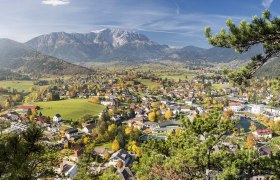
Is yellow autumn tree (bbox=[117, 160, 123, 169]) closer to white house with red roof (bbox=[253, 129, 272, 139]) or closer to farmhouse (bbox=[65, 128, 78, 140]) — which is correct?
farmhouse (bbox=[65, 128, 78, 140])

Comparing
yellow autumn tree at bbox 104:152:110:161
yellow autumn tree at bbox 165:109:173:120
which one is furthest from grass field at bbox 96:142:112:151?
yellow autumn tree at bbox 165:109:173:120

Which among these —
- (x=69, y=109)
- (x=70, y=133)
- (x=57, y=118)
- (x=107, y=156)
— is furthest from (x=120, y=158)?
(x=69, y=109)

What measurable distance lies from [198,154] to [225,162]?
3.92 feet

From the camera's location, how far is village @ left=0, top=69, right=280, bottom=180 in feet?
126

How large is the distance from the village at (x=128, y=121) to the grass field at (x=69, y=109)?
4.67ft

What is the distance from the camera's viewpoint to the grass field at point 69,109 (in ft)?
247

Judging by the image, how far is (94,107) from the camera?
290 ft

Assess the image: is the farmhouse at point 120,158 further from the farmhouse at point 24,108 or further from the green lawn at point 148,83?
the green lawn at point 148,83

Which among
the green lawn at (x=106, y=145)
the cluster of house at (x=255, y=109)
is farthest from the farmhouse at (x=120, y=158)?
the cluster of house at (x=255, y=109)

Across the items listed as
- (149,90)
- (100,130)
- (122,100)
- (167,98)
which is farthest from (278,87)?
(149,90)

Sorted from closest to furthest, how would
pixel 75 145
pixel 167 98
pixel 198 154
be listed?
1. pixel 198 154
2. pixel 75 145
3. pixel 167 98

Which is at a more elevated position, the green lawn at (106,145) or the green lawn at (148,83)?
the green lawn at (148,83)

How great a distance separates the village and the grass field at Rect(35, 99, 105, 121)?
1424 millimetres

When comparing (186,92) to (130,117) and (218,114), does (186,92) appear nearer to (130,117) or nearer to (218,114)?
(130,117)
